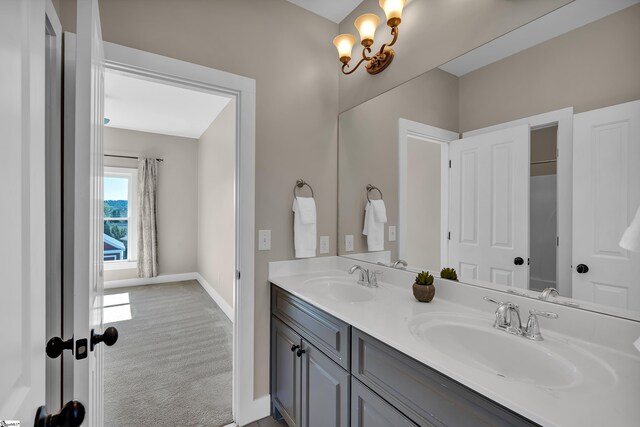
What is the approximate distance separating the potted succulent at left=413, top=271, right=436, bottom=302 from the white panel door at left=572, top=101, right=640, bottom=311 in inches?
20.5

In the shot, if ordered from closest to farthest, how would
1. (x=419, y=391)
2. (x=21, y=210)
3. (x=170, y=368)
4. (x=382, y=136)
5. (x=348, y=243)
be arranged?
(x=21, y=210), (x=419, y=391), (x=382, y=136), (x=348, y=243), (x=170, y=368)

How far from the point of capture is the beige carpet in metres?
1.91

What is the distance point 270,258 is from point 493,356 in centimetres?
130

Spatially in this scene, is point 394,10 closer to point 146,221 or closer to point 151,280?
point 146,221

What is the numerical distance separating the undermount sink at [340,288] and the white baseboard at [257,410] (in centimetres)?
79

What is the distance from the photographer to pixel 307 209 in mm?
1989

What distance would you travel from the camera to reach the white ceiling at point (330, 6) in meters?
2.00

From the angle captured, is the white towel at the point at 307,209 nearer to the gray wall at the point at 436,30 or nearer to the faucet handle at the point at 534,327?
the gray wall at the point at 436,30

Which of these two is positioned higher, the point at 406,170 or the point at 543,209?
the point at 406,170

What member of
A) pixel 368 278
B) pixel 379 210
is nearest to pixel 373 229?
pixel 379 210

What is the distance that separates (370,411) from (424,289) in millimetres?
569

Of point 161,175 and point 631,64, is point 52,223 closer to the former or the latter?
point 631,64

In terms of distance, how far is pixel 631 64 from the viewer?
0.93 m

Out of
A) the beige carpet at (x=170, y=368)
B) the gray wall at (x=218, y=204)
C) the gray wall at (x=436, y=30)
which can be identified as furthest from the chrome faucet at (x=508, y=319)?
the gray wall at (x=218, y=204)
